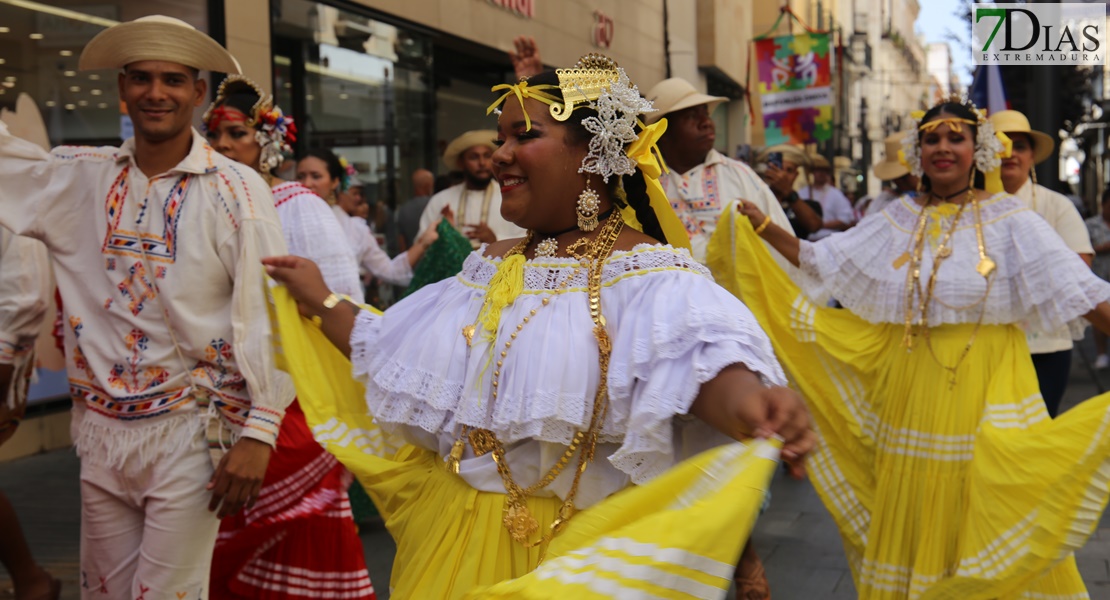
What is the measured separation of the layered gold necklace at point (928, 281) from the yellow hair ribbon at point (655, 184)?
2310 millimetres

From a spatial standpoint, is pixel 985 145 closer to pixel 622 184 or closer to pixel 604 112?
pixel 622 184

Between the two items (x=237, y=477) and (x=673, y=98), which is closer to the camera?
(x=237, y=477)

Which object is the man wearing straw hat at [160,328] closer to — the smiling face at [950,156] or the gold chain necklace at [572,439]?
the gold chain necklace at [572,439]

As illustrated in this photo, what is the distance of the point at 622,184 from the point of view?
9.89 ft

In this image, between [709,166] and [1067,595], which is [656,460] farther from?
[709,166]

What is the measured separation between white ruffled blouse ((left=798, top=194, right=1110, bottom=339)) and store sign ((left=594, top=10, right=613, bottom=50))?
13439 mm

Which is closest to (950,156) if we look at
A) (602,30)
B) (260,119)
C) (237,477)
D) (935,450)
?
(935,450)

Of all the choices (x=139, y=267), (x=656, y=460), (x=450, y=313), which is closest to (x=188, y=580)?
(x=139, y=267)

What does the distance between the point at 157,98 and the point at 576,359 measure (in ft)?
5.98

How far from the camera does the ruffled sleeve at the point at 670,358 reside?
8.15 ft

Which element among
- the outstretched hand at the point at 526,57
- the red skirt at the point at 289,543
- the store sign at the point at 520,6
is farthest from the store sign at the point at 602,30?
the red skirt at the point at 289,543

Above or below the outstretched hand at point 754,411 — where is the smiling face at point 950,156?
above

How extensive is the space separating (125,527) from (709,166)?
3.90m

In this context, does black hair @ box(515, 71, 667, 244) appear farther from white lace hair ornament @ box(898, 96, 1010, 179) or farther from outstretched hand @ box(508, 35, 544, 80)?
white lace hair ornament @ box(898, 96, 1010, 179)
